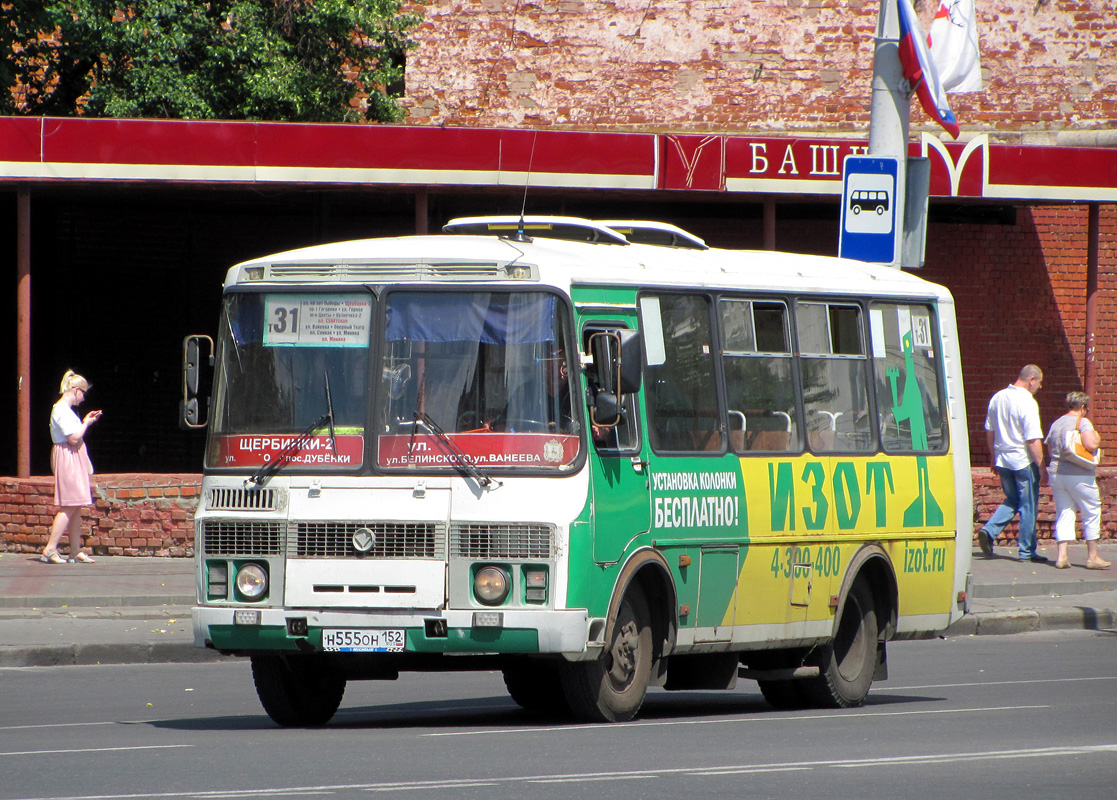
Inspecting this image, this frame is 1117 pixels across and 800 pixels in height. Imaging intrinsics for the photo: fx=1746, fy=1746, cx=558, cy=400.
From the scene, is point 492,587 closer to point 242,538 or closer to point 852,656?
point 242,538

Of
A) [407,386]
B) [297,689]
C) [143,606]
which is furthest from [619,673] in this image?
[143,606]

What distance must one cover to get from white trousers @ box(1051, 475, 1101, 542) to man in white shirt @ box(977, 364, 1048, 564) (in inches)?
11.6

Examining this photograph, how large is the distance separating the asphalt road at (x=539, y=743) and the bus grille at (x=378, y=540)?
88 cm

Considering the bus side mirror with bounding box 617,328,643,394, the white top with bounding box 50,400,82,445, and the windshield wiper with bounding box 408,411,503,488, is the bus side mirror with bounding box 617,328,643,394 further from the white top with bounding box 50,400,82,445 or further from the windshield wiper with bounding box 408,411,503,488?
the white top with bounding box 50,400,82,445

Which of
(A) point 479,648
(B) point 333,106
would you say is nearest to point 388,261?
(A) point 479,648

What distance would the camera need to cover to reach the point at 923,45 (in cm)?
1494

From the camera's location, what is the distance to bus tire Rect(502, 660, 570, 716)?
9656 mm

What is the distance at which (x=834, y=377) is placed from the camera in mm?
10266

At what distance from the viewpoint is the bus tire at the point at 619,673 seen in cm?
857

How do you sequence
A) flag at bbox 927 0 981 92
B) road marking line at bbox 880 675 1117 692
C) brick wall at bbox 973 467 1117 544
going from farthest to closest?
brick wall at bbox 973 467 1117 544, flag at bbox 927 0 981 92, road marking line at bbox 880 675 1117 692

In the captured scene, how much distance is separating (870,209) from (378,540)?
24.5 feet

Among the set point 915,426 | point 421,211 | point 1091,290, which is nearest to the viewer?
point 915,426

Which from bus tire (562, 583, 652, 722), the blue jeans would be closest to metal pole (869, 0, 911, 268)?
the blue jeans

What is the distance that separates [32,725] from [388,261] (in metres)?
3.06
